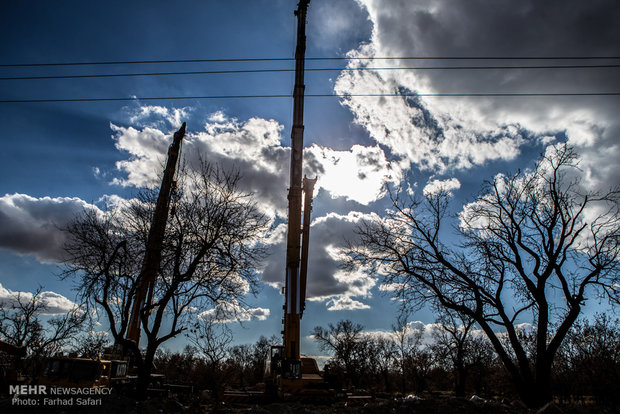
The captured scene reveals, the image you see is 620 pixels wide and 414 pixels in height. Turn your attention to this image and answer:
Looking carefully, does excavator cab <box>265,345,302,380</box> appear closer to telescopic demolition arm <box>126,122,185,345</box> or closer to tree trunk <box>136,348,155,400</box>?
tree trunk <box>136,348,155,400</box>

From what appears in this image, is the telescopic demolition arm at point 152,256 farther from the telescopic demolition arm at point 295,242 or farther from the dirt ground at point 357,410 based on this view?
the telescopic demolition arm at point 295,242

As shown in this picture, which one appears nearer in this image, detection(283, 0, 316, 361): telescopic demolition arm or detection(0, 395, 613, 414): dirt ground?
detection(0, 395, 613, 414): dirt ground

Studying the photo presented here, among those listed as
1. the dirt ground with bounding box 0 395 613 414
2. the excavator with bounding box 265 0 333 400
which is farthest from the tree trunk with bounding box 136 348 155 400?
the excavator with bounding box 265 0 333 400

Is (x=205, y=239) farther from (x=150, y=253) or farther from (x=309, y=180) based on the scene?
(x=309, y=180)

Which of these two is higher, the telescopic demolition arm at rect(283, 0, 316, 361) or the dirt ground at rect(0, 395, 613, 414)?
the telescopic demolition arm at rect(283, 0, 316, 361)

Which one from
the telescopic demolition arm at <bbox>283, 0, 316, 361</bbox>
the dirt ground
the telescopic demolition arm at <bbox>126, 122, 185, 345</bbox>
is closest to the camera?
the dirt ground

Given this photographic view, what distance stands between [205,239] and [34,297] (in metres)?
21.7

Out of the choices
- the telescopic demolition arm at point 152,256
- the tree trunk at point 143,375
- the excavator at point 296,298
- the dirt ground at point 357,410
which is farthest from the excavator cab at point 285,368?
the telescopic demolition arm at point 152,256

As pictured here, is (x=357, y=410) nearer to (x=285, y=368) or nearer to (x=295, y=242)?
(x=285, y=368)

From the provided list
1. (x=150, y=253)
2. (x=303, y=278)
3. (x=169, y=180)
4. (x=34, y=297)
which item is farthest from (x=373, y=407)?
(x=34, y=297)

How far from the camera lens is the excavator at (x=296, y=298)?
47.8 feet

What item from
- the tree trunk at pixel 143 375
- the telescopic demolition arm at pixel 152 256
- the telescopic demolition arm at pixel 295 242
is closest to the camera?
the tree trunk at pixel 143 375

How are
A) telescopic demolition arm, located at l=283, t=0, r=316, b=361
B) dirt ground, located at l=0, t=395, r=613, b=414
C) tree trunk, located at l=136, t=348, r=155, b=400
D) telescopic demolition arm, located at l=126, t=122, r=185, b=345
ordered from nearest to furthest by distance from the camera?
dirt ground, located at l=0, t=395, r=613, b=414
tree trunk, located at l=136, t=348, r=155, b=400
telescopic demolition arm, located at l=126, t=122, r=185, b=345
telescopic demolition arm, located at l=283, t=0, r=316, b=361

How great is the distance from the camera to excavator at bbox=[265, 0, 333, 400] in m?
14.6
